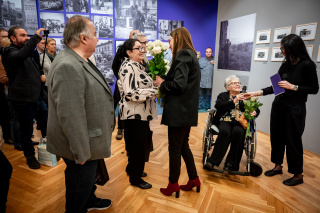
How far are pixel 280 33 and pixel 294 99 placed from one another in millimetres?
2173

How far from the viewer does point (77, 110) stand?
4.27 ft

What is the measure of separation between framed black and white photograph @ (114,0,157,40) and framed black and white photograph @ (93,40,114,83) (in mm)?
423

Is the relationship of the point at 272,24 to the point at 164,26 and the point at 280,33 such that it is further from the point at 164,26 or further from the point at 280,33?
the point at 164,26

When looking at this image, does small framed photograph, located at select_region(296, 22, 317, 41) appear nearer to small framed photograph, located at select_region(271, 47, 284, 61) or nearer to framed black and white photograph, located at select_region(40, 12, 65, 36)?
small framed photograph, located at select_region(271, 47, 284, 61)

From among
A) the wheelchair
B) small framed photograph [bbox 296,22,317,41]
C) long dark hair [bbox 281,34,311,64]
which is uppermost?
small framed photograph [bbox 296,22,317,41]

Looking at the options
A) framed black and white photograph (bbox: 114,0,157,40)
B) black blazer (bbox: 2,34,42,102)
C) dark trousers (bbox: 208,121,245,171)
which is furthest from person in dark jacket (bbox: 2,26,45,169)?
framed black and white photograph (bbox: 114,0,157,40)

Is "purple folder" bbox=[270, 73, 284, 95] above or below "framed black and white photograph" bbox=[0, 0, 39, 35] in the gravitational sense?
below

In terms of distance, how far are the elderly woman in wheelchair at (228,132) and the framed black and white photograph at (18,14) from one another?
5419mm

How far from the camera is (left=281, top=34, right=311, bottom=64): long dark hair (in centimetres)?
247

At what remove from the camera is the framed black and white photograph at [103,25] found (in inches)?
238

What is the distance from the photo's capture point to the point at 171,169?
2.20 metres

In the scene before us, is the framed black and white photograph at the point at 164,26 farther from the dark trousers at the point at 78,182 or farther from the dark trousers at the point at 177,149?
the dark trousers at the point at 78,182

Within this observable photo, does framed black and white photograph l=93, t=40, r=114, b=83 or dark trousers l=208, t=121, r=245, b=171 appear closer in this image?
dark trousers l=208, t=121, r=245, b=171

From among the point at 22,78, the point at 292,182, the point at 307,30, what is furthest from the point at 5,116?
the point at 307,30
